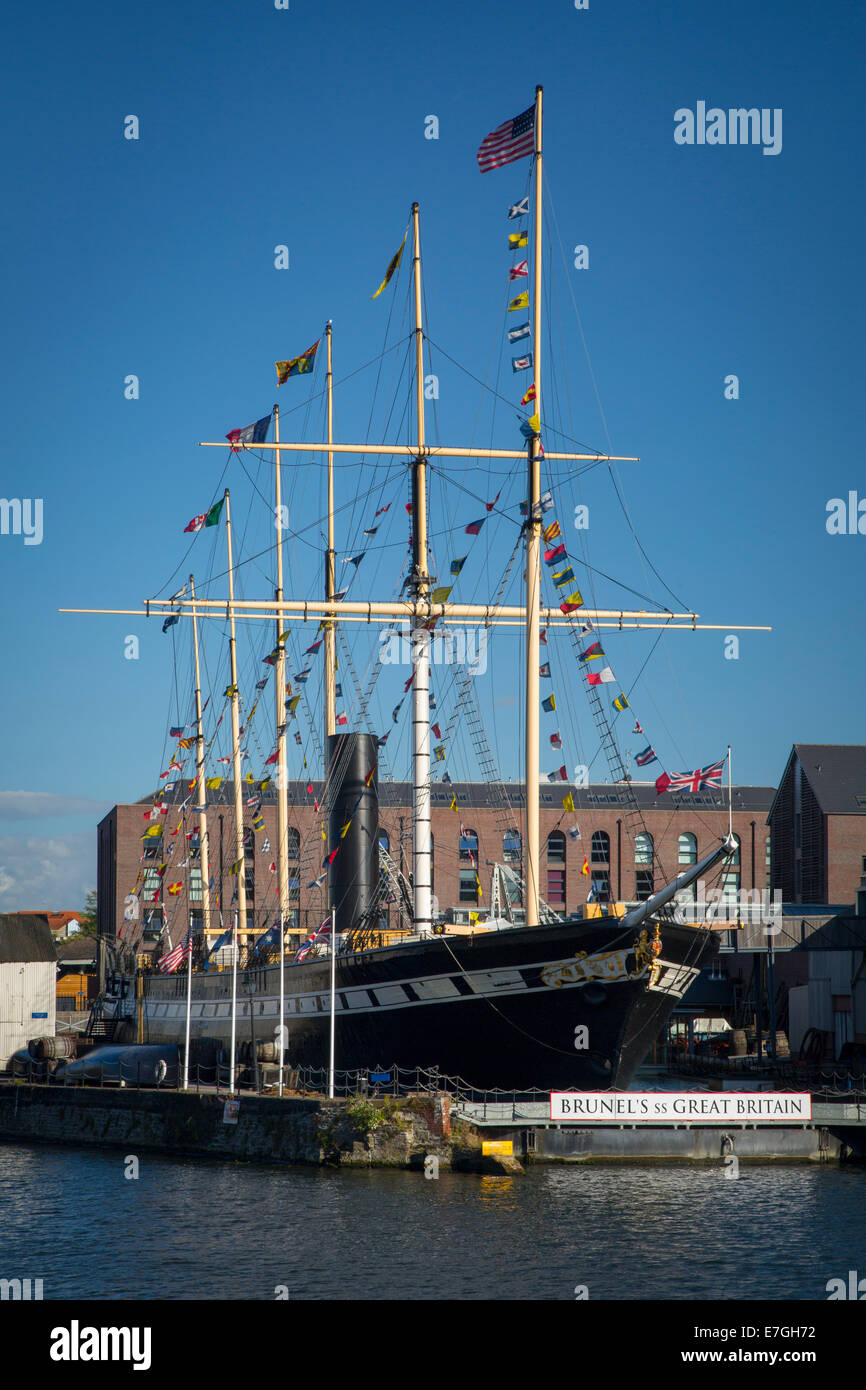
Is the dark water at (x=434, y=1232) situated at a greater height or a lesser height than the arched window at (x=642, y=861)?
lesser

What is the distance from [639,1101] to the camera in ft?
113

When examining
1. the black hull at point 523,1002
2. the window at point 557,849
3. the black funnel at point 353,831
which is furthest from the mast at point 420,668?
the window at point 557,849

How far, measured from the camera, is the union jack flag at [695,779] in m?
33.1


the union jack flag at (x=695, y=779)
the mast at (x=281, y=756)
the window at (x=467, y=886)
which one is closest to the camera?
the union jack flag at (x=695, y=779)

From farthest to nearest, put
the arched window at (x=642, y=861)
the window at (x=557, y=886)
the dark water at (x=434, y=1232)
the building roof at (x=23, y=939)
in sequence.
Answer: the arched window at (x=642, y=861)
the window at (x=557, y=886)
the building roof at (x=23, y=939)
the dark water at (x=434, y=1232)

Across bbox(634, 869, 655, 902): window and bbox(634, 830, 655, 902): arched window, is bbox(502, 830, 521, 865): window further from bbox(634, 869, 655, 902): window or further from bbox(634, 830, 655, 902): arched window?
bbox(634, 869, 655, 902): window

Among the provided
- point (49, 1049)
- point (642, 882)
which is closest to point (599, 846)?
point (642, 882)

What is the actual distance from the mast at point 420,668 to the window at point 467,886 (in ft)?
144

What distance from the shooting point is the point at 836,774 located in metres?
72.9

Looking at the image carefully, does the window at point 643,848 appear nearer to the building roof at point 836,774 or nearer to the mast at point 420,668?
the building roof at point 836,774

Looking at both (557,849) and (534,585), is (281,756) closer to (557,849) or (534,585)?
(534,585)

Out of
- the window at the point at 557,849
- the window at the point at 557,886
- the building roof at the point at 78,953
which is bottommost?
the building roof at the point at 78,953

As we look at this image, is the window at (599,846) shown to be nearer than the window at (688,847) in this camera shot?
Yes
